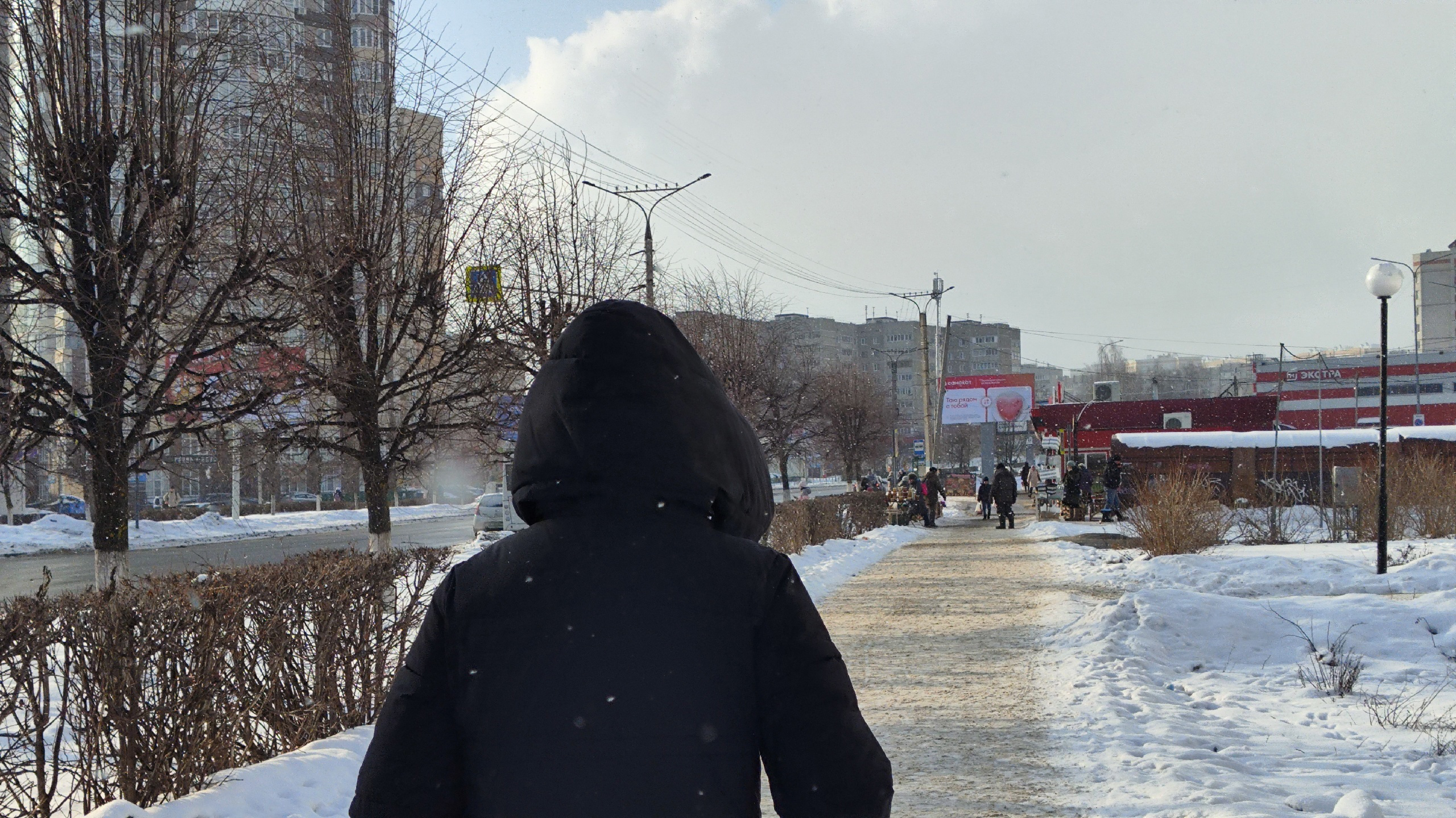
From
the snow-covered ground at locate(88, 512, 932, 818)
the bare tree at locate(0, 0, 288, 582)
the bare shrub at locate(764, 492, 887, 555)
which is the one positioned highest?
the bare tree at locate(0, 0, 288, 582)

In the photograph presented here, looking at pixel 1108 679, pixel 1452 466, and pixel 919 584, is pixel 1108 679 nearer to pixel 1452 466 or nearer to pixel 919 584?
pixel 919 584

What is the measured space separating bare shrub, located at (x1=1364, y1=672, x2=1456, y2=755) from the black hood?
5.80m

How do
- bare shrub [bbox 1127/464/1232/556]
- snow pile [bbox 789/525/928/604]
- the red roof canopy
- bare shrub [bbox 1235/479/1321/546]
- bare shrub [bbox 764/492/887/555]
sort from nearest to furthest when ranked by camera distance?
1. snow pile [bbox 789/525/928/604]
2. bare shrub [bbox 1127/464/1232/556]
3. bare shrub [bbox 1235/479/1321/546]
4. bare shrub [bbox 764/492/887/555]
5. the red roof canopy

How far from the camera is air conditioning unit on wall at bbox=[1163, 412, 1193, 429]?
4553 centimetres

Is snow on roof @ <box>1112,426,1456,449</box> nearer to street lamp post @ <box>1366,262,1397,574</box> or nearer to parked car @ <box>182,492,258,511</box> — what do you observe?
street lamp post @ <box>1366,262,1397,574</box>

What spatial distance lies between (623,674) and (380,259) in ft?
33.5

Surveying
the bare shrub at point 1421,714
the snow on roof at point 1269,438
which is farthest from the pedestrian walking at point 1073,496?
the bare shrub at point 1421,714

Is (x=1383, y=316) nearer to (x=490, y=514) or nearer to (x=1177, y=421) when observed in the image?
(x=490, y=514)

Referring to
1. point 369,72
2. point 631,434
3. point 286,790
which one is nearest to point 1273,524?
point 369,72

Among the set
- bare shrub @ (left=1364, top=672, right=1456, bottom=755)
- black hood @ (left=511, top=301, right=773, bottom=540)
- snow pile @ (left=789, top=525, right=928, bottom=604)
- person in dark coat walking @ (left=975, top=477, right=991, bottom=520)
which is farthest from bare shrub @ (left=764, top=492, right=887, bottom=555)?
black hood @ (left=511, top=301, right=773, bottom=540)

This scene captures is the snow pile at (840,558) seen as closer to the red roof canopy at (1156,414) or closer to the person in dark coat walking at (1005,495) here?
the person in dark coat walking at (1005,495)

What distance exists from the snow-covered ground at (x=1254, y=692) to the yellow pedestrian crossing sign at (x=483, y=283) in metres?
6.77

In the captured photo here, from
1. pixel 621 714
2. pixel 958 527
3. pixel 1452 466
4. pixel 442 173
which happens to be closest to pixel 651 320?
pixel 621 714

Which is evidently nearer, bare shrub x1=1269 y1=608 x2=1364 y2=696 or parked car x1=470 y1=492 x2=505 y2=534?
bare shrub x1=1269 y1=608 x2=1364 y2=696
